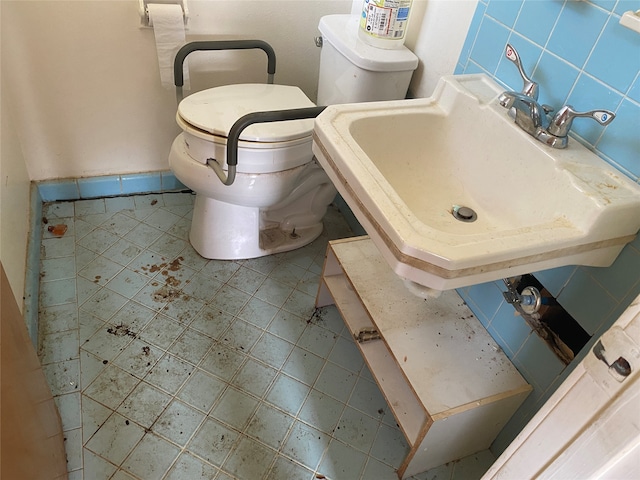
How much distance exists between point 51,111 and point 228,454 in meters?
1.22

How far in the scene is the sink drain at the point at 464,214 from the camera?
39.6 inches

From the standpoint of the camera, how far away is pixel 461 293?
129 centimetres

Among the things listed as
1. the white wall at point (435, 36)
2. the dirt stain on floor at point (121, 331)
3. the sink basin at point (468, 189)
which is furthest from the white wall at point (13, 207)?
the white wall at point (435, 36)

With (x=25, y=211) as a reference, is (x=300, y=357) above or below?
below

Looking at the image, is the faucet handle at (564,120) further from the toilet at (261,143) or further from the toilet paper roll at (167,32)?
the toilet paper roll at (167,32)

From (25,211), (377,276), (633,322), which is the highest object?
(633,322)

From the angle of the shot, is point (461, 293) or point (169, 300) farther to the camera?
point (169, 300)

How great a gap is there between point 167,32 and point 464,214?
1.07 meters

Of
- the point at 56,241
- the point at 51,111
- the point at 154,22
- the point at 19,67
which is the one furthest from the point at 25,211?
the point at 154,22

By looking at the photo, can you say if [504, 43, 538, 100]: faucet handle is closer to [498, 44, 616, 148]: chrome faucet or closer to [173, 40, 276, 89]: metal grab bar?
[498, 44, 616, 148]: chrome faucet

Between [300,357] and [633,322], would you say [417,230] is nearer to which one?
[633,322]

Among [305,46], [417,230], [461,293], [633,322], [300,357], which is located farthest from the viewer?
[305,46]

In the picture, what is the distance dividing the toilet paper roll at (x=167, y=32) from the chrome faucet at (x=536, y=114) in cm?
101

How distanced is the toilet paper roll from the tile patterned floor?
21.9 inches
